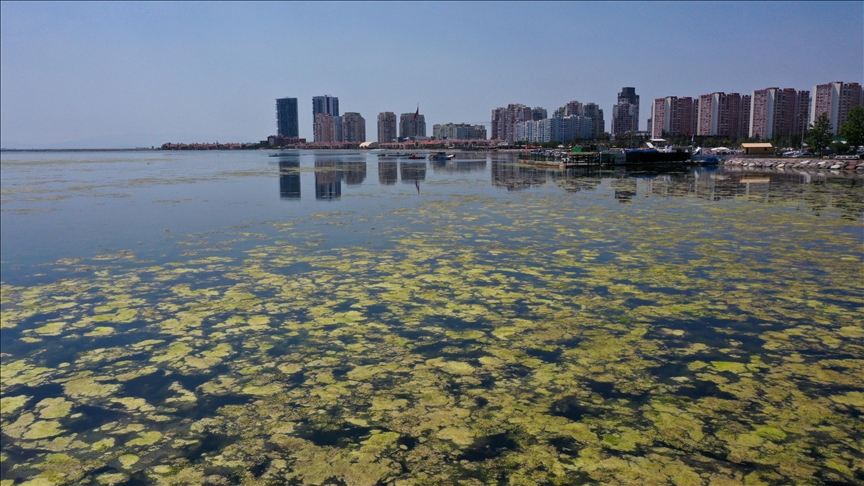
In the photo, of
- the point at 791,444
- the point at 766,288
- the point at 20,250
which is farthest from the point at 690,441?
the point at 20,250

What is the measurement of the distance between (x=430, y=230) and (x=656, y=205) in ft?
29.2

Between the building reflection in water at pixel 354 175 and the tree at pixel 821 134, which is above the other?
the tree at pixel 821 134

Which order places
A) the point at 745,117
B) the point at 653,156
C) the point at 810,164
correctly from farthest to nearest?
the point at 745,117 → the point at 653,156 → the point at 810,164

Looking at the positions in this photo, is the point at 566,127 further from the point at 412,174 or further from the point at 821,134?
the point at 412,174

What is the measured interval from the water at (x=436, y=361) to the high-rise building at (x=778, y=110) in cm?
11757

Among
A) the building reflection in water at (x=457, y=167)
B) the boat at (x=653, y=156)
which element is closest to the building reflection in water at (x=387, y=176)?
the building reflection in water at (x=457, y=167)

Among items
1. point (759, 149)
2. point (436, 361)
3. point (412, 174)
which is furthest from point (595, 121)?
point (436, 361)

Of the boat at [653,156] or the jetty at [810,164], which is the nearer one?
the jetty at [810,164]

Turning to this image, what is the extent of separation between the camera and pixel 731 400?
4.52 m

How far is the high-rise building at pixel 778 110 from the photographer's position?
11112 cm

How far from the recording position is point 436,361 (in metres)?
5.32

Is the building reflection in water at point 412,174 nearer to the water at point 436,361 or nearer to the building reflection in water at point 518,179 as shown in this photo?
the building reflection in water at point 518,179

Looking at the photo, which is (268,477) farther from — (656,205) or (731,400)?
(656,205)

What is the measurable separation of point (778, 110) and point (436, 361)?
12782 centimetres
